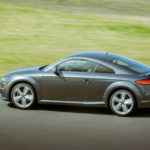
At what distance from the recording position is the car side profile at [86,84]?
8.70 m

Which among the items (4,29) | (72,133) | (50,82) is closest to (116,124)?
(72,133)

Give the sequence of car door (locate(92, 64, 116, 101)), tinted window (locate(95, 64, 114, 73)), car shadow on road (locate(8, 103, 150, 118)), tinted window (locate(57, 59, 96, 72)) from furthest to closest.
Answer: car shadow on road (locate(8, 103, 150, 118)), tinted window (locate(57, 59, 96, 72)), tinted window (locate(95, 64, 114, 73)), car door (locate(92, 64, 116, 101))

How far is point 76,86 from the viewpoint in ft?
29.5

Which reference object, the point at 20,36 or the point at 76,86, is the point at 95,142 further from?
the point at 20,36

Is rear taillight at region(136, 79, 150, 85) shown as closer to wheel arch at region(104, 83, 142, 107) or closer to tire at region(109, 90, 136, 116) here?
wheel arch at region(104, 83, 142, 107)

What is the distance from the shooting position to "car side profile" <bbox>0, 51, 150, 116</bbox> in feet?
28.5

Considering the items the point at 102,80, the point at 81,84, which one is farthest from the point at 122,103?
the point at 81,84

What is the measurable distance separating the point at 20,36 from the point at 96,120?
56.2 feet

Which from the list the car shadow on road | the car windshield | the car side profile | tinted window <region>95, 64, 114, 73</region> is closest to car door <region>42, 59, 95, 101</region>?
the car side profile

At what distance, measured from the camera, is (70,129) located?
7898 millimetres

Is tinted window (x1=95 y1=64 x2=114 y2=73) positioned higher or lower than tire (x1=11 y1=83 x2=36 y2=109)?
higher

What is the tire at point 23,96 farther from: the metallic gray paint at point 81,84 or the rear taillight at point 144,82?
the rear taillight at point 144,82

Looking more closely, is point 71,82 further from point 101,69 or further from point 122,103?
point 122,103

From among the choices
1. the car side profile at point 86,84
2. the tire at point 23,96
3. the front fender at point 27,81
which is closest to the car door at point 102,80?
the car side profile at point 86,84
